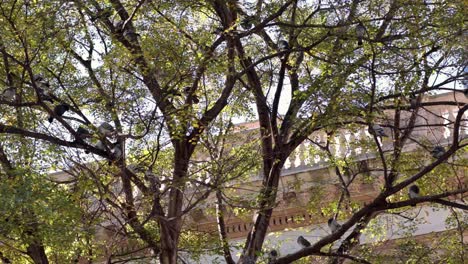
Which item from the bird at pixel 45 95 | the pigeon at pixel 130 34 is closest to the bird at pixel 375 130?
the pigeon at pixel 130 34

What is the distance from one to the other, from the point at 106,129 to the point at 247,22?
5.71 feet

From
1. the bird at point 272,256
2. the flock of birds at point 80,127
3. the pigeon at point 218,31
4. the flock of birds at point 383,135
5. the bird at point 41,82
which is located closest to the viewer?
the flock of birds at point 80,127

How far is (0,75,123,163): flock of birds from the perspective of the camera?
261 inches

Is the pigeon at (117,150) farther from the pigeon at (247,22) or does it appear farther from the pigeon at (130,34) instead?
the pigeon at (247,22)

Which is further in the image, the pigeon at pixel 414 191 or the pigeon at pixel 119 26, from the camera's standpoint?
the pigeon at pixel 414 191

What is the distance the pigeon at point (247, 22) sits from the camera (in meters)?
7.03

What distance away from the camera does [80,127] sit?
22.9ft

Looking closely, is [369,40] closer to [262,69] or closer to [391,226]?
[262,69]

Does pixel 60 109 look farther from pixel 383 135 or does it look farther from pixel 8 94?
pixel 383 135

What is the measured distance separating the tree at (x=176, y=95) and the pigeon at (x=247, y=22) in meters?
0.01

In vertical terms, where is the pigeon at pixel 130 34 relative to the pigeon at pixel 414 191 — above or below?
above

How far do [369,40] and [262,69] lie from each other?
233 cm

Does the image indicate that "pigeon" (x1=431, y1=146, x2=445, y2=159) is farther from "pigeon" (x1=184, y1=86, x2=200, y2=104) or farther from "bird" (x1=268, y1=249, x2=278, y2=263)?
"pigeon" (x1=184, y1=86, x2=200, y2=104)

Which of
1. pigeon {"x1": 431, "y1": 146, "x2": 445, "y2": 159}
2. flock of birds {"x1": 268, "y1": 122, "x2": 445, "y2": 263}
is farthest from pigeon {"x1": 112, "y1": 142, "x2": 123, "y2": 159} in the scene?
pigeon {"x1": 431, "y1": 146, "x2": 445, "y2": 159}
